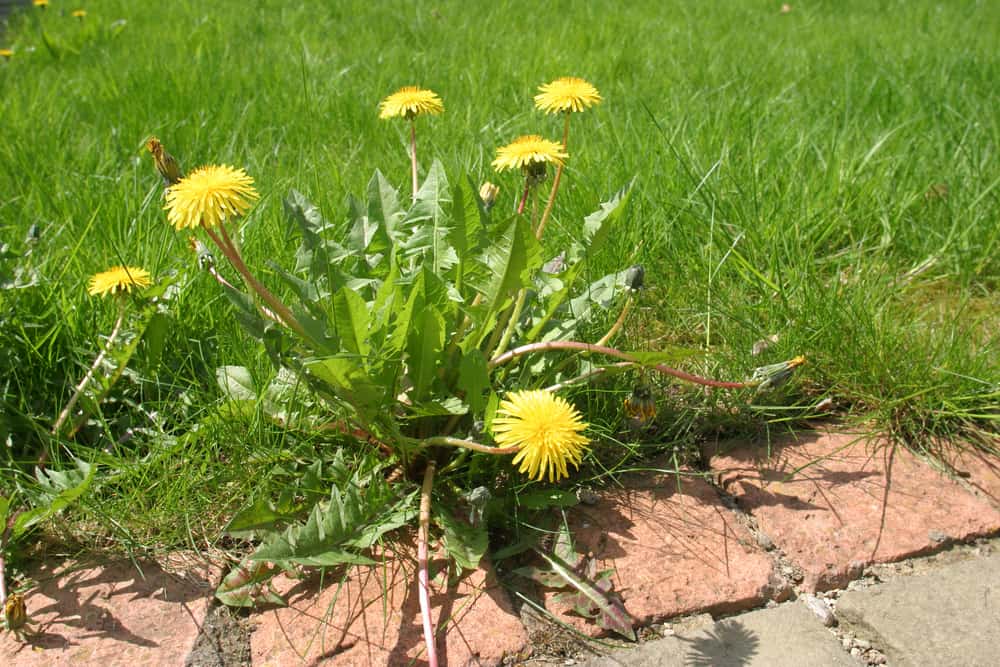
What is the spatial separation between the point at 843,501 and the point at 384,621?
845mm

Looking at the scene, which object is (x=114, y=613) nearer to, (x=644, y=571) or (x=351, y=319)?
(x=351, y=319)

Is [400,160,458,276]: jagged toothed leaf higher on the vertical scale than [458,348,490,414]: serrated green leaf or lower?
higher

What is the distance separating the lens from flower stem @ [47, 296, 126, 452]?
153 cm

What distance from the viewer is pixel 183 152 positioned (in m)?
2.62

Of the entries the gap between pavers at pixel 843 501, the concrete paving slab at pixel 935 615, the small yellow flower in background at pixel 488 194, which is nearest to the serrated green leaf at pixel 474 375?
the small yellow flower in background at pixel 488 194

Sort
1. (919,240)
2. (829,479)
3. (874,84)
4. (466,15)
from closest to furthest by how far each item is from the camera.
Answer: (829,479)
(919,240)
(874,84)
(466,15)

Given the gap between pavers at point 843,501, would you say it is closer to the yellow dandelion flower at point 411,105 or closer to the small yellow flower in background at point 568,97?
the small yellow flower in background at point 568,97

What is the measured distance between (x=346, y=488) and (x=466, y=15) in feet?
12.4

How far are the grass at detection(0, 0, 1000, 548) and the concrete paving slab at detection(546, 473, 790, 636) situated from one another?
101 mm

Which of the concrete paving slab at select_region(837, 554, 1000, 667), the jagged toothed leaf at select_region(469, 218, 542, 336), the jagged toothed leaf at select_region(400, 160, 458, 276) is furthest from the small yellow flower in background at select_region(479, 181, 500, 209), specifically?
the concrete paving slab at select_region(837, 554, 1000, 667)

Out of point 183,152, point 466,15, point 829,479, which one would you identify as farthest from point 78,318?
point 466,15

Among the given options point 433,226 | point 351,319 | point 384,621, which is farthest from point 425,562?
point 433,226

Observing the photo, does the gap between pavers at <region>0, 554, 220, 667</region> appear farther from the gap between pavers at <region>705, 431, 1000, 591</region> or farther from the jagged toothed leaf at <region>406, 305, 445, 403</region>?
the gap between pavers at <region>705, 431, 1000, 591</region>

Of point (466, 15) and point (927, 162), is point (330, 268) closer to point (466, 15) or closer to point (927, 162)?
point (927, 162)
